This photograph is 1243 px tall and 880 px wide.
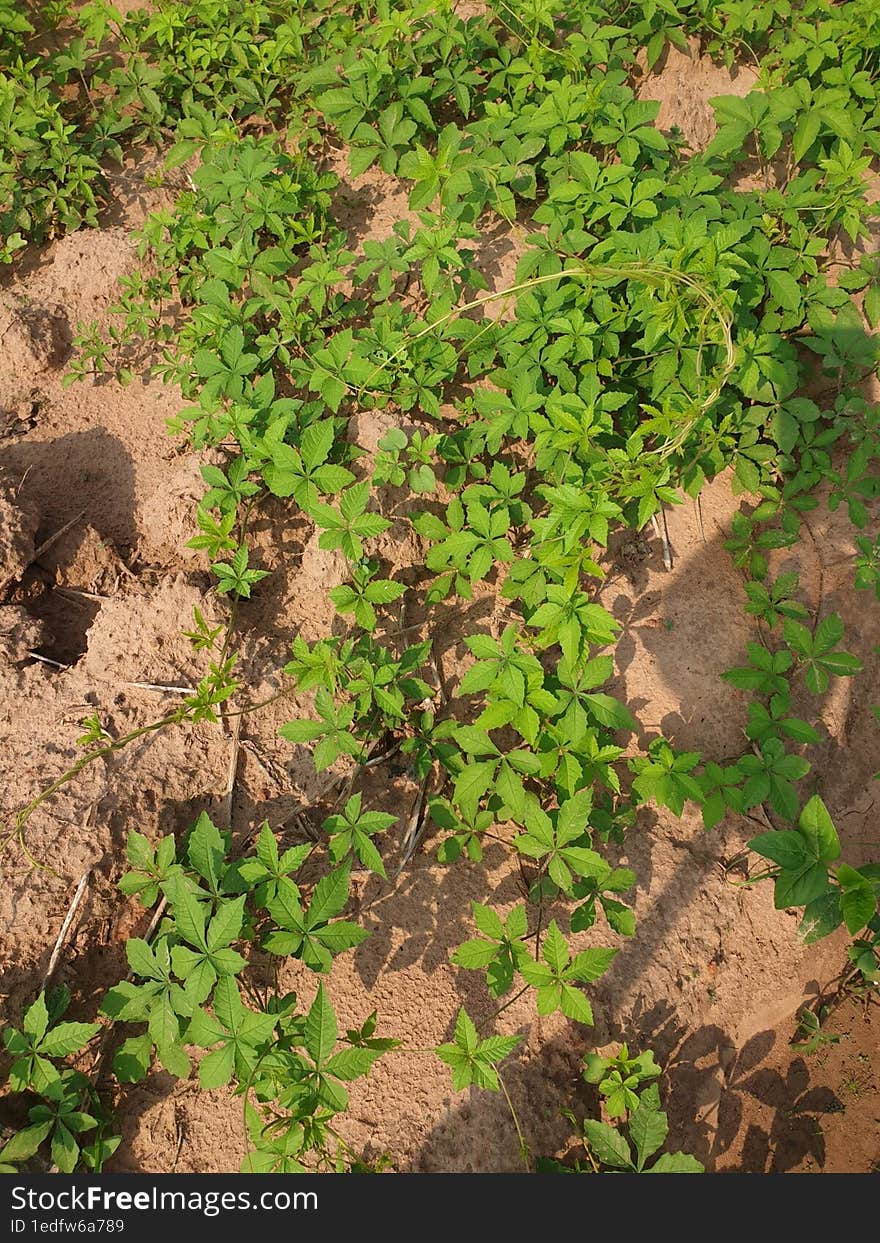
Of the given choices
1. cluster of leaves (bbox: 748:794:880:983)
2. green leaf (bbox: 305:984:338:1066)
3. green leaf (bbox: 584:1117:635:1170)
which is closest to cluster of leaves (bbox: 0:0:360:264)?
green leaf (bbox: 305:984:338:1066)

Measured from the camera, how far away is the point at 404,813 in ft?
8.79

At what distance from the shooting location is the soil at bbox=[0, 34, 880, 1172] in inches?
91.2

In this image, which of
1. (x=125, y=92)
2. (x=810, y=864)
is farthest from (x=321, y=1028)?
(x=125, y=92)

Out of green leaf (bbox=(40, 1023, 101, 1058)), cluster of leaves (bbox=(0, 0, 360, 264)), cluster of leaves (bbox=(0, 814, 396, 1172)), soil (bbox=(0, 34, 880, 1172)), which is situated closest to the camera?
cluster of leaves (bbox=(0, 814, 396, 1172))

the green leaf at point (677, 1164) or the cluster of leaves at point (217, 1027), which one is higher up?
the cluster of leaves at point (217, 1027)

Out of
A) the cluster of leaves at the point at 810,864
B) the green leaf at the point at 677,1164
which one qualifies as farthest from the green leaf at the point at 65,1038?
the cluster of leaves at the point at 810,864

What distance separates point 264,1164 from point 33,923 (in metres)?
0.94

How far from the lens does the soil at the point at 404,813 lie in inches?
91.2

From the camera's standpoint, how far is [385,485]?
2.95 m

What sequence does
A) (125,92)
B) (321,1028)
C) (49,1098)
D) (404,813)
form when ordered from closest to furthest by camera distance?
(321,1028) → (49,1098) → (404,813) → (125,92)

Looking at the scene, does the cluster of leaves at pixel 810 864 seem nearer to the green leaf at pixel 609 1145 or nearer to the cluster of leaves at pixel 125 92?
the green leaf at pixel 609 1145

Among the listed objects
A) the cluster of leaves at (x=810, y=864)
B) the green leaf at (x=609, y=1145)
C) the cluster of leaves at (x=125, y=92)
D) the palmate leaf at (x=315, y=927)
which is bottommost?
the green leaf at (x=609, y=1145)

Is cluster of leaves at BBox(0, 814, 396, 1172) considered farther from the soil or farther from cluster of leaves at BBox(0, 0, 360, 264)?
cluster of leaves at BBox(0, 0, 360, 264)

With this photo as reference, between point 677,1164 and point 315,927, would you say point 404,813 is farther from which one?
point 677,1164
